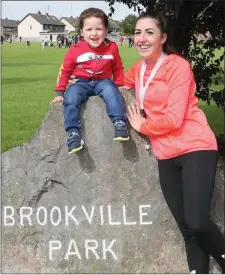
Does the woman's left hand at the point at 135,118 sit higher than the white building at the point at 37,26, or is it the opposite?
the woman's left hand at the point at 135,118

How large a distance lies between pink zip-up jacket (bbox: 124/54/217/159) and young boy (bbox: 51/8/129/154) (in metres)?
0.40

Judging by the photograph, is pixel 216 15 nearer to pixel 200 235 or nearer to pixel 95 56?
pixel 95 56

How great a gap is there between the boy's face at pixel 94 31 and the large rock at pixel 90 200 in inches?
20.0

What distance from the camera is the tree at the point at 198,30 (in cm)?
599

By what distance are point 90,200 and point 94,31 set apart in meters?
1.48

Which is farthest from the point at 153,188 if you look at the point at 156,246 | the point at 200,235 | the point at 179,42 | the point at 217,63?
the point at 217,63

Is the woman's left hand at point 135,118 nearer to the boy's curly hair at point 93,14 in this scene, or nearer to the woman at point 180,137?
the woman at point 180,137

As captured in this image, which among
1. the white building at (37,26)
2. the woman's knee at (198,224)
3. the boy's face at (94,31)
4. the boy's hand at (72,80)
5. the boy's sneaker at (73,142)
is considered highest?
the boy's face at (94,31)

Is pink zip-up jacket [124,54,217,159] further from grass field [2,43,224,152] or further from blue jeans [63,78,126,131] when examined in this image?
grass field [2,43,224,152]

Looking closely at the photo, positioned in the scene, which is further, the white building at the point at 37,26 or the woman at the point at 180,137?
the white building at the point at 37,26

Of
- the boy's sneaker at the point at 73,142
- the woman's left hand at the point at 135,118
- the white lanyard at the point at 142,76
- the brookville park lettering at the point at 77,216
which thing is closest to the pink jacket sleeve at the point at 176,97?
the white lanyard at the point at 142,76

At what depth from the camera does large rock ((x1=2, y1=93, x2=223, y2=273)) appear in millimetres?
4273

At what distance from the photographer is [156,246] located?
14.2 feet

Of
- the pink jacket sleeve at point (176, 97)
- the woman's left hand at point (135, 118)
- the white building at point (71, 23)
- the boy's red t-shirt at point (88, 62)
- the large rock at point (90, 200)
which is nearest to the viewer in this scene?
the pink jacket sleeve at point (176, 97)
